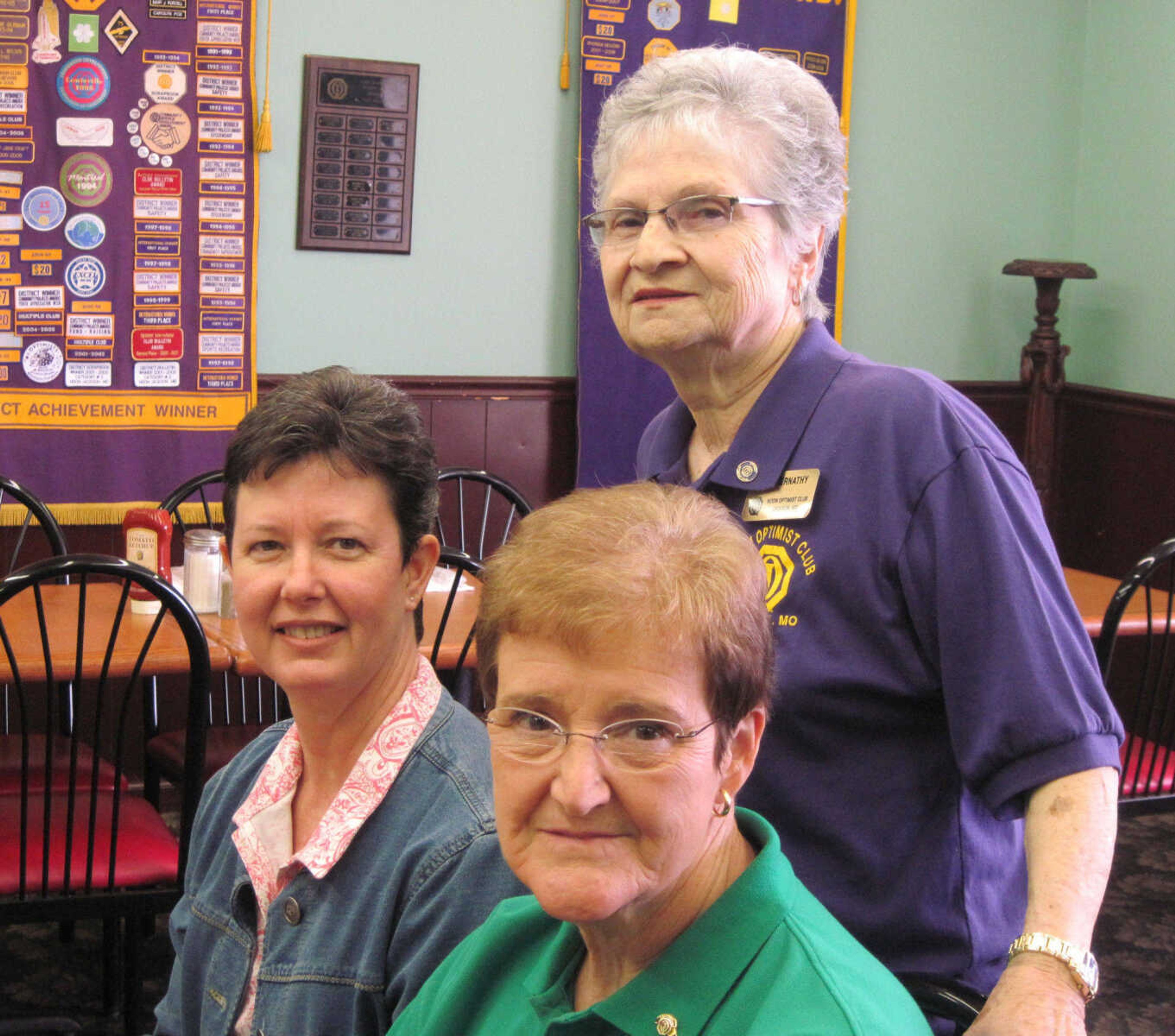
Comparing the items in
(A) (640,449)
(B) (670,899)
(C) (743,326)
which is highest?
(C) (743,326)

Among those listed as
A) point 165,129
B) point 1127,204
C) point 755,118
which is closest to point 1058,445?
point 1127,204

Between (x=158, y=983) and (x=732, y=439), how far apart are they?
85.8 inches

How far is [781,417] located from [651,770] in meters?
0.58

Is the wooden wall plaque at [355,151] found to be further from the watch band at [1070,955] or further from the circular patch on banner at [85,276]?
the watch band at [1070,955]

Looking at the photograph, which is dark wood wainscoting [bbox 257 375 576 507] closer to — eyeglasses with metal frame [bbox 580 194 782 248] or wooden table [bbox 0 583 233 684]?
wooden table [bbox 0 583 233 684]

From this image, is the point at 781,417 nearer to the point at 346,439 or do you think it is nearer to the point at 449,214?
the point at 346,439

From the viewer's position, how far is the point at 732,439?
61.8 inches

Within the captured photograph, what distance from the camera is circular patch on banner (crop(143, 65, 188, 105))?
4172 millimetres

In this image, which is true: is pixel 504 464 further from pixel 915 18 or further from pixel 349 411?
pixel 349 411

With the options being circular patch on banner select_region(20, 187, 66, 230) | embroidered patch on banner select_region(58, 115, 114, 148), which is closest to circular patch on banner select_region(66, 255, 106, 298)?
circular patch on banner select_region(20, 187, 66, 230)

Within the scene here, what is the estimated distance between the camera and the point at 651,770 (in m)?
1.01

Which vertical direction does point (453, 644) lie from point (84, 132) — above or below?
below

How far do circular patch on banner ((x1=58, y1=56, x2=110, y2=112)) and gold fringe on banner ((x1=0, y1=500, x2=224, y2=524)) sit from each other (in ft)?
3.71

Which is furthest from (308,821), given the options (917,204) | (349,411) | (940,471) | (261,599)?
(917,204)
